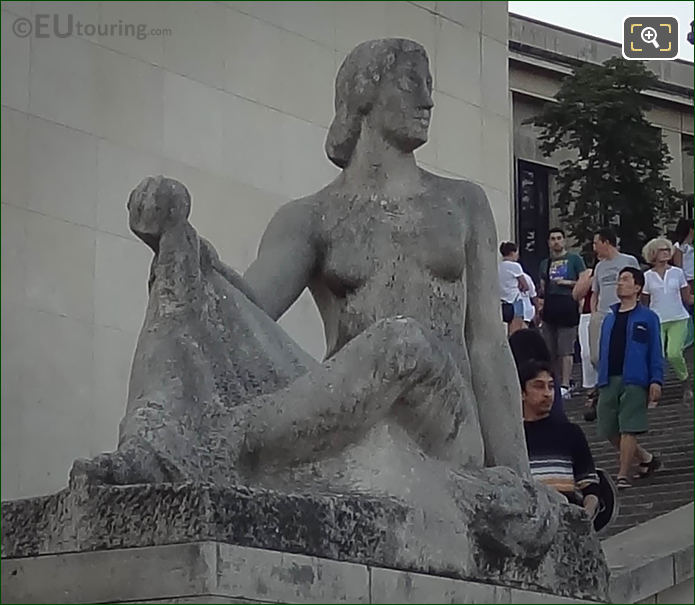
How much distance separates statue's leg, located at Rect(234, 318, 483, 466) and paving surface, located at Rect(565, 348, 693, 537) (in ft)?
17.7

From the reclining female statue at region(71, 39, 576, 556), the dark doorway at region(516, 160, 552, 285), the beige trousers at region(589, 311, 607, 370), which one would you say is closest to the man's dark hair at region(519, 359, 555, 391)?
the reclining female statue at region(71, 39, 576, 556)

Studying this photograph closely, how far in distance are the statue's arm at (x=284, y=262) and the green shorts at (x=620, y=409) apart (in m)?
5.75

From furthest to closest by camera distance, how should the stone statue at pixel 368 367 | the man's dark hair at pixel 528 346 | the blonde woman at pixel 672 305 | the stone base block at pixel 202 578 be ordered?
the blonde woman at pixel 672 305
the man's dark hair at pixel 528 346
the stone statue at pixel 368 367
the stone base block at pixel 202 578

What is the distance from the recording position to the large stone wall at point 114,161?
13570 millimetres

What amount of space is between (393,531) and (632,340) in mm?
6832

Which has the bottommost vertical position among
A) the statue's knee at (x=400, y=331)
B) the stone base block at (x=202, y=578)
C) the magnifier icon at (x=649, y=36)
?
the stone base block at (x=202, y=578)

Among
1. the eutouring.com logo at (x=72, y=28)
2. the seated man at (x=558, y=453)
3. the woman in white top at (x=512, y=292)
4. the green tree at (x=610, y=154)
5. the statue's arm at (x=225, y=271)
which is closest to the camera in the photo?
the statue's arm at (x=225, y=271)

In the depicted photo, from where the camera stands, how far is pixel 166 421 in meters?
6.45

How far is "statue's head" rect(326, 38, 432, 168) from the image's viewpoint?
24.5 feet

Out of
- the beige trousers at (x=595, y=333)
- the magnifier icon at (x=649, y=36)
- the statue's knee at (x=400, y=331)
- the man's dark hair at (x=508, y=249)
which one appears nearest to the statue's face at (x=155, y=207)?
the statue's knee at (x=400, y=331)

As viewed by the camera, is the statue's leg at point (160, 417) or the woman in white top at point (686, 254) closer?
the statue's leg at point (160, 417)

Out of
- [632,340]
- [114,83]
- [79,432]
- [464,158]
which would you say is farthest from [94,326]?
[464,158]

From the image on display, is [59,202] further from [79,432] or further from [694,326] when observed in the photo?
[694,326]

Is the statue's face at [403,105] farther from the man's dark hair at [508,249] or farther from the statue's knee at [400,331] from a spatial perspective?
the man's dark hair at [508,249]
